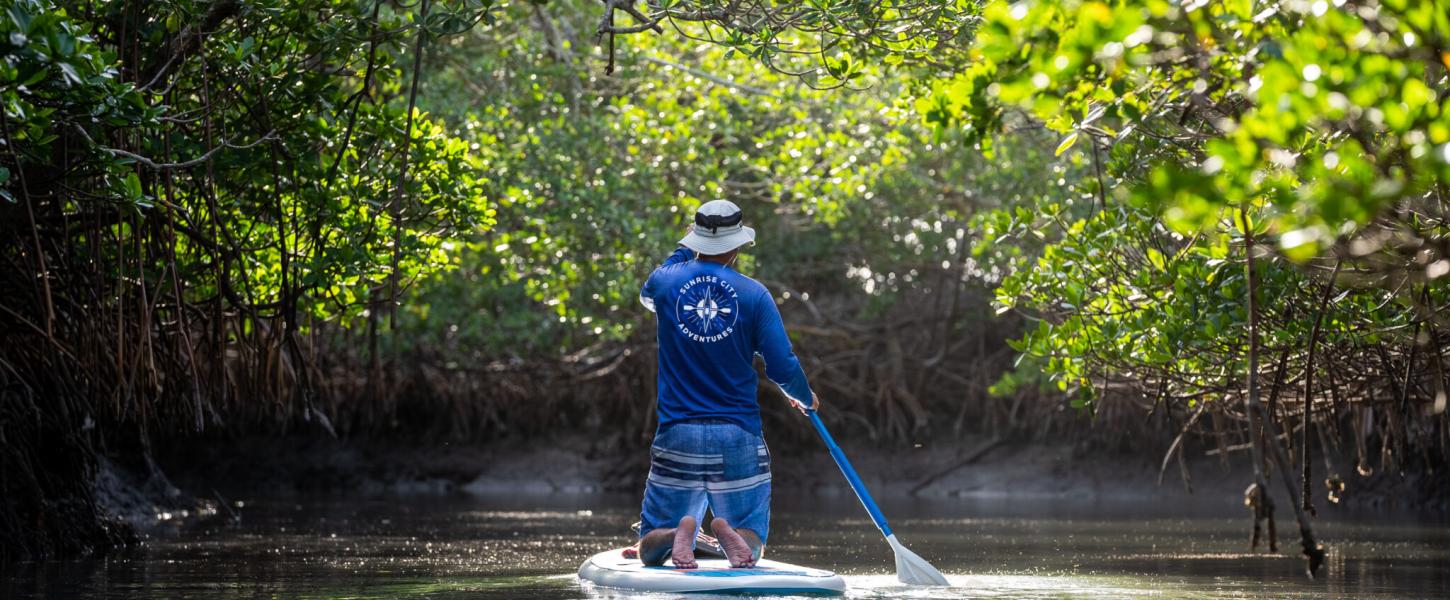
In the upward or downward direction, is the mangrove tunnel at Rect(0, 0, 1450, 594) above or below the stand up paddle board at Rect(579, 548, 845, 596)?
above

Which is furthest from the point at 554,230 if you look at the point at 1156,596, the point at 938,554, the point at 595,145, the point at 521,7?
the point at 1156,596

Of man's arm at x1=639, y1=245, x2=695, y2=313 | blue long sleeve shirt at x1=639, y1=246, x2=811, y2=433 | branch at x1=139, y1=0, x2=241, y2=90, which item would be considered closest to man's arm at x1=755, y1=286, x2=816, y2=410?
blue long sleeve shirt at x1=639, y1=246, x2=811, y2=433

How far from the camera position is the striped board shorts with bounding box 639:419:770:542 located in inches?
267

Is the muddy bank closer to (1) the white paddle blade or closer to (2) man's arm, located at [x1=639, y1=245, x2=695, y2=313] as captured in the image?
Result: (1) the white paddle blade

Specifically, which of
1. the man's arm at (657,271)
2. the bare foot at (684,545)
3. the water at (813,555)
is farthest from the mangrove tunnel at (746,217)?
the bare foot at (684,545)

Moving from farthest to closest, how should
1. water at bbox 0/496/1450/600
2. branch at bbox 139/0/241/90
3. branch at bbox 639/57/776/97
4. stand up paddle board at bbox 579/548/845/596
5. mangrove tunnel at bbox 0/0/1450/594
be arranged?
branch at bbox 639/57/776/97 → branch at bbox 139/0/241/90 → water at bbox 0/496/1450/600 → stand up paddle board at bbox 579/548/845/596 → mangrove tunnel at bbox 0/0/1450/594

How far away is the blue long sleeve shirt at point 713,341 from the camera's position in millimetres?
6809

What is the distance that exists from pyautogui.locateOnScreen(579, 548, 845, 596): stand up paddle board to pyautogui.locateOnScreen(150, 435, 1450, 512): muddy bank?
457 inches

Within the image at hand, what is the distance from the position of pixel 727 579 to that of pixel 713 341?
37.5 inches

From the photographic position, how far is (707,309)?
269 inches

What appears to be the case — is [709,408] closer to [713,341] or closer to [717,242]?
[713,341]

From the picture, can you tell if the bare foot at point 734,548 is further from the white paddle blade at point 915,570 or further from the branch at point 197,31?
the branch at point 197,31

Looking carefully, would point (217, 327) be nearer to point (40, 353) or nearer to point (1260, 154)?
point (40, 353)

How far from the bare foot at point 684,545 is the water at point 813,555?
1.03ft
